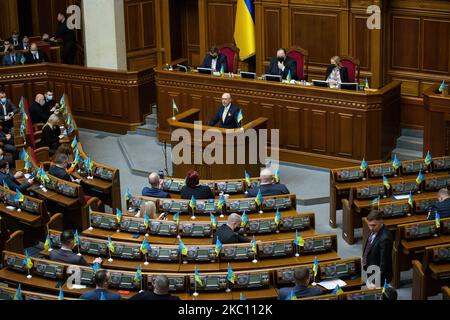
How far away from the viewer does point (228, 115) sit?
46.8 ft

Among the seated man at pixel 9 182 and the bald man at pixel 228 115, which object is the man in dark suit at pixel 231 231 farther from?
the bald man at pixel 228 115

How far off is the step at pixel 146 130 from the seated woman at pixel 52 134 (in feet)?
8.25

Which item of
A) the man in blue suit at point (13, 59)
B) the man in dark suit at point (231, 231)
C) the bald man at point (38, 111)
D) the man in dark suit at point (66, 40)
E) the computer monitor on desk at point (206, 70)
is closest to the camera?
the man in dark suit at point (231, 231)

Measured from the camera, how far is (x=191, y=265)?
1012cm

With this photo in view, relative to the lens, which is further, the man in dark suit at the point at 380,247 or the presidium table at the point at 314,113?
the presidium table at the point at 314,113

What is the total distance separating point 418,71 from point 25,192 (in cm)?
728

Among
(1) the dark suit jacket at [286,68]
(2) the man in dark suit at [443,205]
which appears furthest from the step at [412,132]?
(2) the man in dark suit at [443,205]

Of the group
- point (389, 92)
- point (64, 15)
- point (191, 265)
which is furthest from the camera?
point (64, 15)

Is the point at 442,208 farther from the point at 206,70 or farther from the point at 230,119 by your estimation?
the point at 206,70

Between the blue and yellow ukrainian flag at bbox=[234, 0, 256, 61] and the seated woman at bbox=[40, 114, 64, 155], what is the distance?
4.10 m

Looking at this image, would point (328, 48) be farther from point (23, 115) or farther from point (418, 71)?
point (23, 115)

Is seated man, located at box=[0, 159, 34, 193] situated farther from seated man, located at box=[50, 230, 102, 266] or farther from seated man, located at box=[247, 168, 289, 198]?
seated man, located at box=[247, 168, 289, 198]

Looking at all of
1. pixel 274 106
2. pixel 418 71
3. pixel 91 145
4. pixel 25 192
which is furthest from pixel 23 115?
pixel 418 71

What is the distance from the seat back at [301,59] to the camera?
15.8 m
